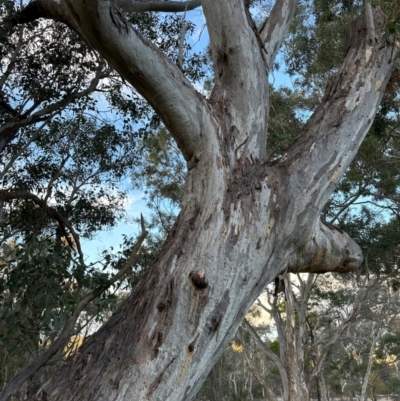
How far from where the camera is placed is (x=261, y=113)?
2191 millimetres

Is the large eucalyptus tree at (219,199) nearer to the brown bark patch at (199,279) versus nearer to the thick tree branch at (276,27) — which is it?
the brown bark patch at (199,279)

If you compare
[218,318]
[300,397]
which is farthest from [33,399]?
[300,397]

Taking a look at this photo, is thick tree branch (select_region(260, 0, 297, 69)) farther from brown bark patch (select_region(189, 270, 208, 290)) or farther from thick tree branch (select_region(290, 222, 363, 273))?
brown bark patch (select_region(189, 270, 208, 290))

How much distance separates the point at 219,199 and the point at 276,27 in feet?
4.67

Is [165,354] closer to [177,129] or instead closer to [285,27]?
[177,129]

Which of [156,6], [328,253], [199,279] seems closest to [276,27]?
[328,253]

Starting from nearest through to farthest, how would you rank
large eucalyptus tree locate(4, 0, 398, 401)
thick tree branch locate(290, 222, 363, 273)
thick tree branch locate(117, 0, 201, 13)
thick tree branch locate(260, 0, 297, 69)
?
1. large eucalyptus tree locate(4, 0, 398, 401)
2. thick tree branch locate(290, 222, 363, 273)
3. thick tree branch locate(260, 0, 297, 69)
4. thick tree branch locate(117, 0, 201, 13)

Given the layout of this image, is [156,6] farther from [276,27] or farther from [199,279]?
[199,279]

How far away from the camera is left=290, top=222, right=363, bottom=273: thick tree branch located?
1.94 m

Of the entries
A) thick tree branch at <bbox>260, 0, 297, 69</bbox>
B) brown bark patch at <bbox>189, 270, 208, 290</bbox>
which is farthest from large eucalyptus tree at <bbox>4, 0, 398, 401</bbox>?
thick tree branch at <bbox>260, 0, 297, 69</bbox>

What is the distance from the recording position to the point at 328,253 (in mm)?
2035

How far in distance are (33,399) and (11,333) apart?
6.11 feet

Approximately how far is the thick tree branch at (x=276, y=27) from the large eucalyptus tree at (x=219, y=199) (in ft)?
0.47

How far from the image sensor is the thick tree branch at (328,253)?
194 cm
